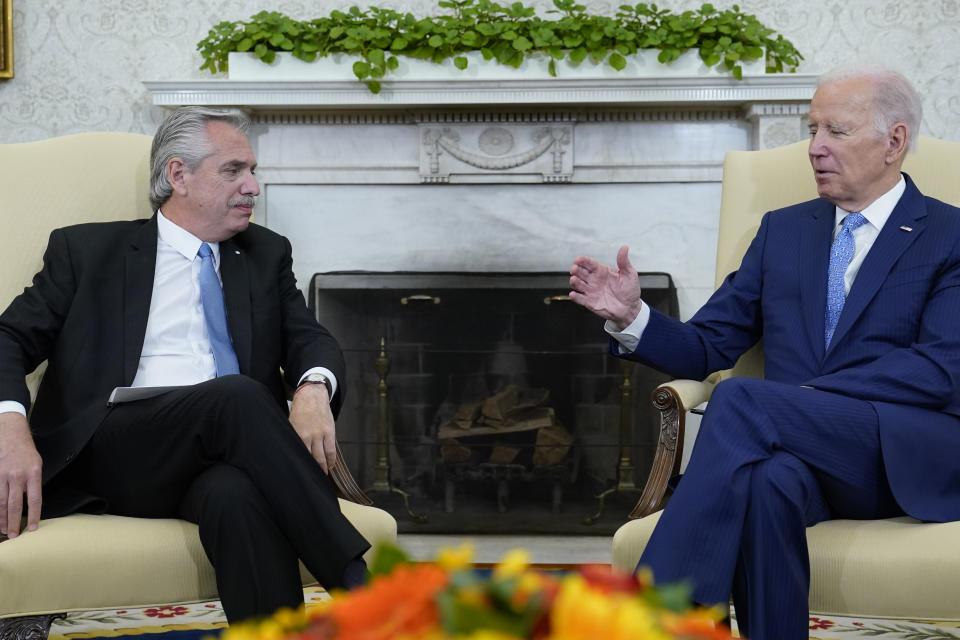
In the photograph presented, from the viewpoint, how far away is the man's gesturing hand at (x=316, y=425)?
174 centimetres

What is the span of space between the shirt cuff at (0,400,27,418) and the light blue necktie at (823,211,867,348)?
1.46 meters

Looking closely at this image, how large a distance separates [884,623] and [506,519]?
134cm

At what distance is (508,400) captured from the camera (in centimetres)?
340

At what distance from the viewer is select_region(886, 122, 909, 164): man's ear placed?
203 cm

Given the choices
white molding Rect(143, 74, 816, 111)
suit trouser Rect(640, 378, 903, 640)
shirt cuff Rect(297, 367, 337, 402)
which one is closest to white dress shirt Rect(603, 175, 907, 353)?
suit trouser Rect(640, 378, 903, 640)

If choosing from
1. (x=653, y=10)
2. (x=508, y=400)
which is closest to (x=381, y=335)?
(x=508, y=400)

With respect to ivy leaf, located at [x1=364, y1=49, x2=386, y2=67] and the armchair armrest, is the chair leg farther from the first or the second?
ivy leaf, located at [x1=364, y1=49, x2=386, y2=67]

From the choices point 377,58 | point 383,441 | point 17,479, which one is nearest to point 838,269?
point 17,479

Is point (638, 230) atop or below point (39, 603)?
atop

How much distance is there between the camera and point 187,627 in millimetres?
2297

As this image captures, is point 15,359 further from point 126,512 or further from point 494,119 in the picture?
point 494,119

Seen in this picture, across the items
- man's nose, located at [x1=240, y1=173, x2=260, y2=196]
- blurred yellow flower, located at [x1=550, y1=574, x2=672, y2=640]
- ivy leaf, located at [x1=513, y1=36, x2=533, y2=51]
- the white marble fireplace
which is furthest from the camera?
the white marble fireplace

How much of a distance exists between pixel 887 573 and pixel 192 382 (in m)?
1.26

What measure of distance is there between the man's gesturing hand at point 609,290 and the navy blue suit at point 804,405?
59 mm
